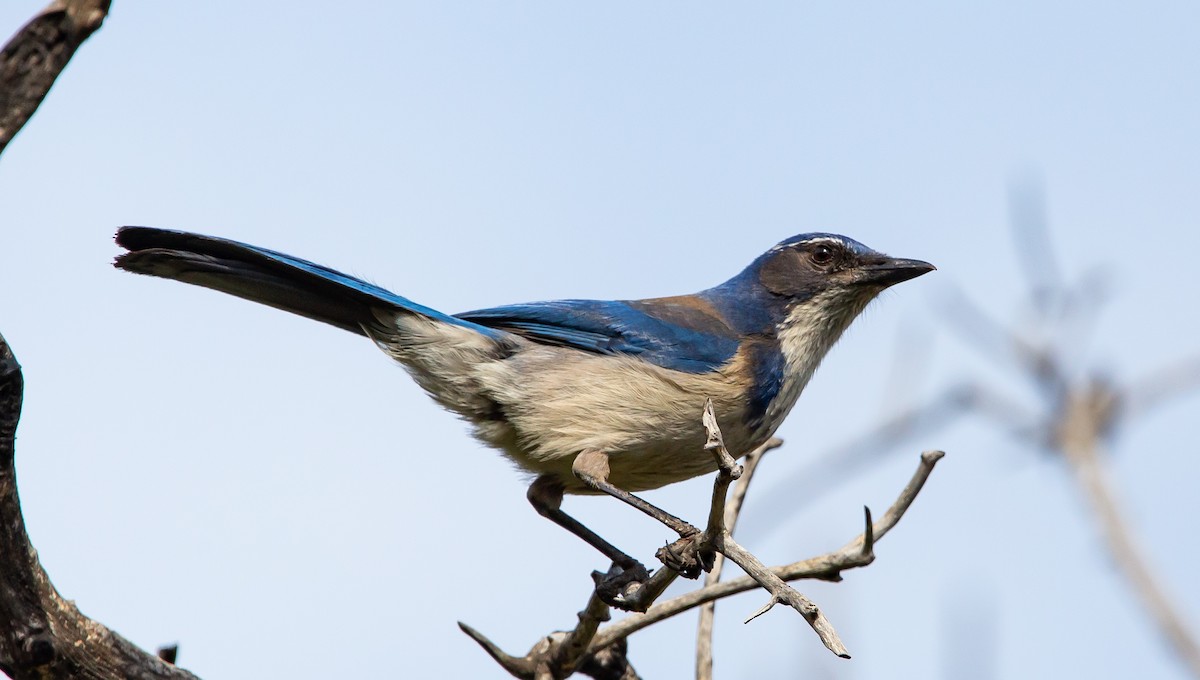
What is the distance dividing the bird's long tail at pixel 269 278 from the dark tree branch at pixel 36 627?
5.59ft

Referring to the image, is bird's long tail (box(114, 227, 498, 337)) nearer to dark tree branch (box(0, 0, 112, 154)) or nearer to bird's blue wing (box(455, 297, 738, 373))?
bird's blue wing (box(455, 297, 738, 373))

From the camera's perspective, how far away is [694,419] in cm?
→ 630

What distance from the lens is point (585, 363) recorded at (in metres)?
6.68

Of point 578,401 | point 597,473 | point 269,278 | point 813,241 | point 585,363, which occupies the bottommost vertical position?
point 597,473

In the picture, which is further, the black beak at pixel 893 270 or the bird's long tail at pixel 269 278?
the black beak at pixel 893 270

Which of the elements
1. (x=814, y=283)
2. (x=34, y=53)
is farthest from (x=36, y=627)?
(x=814, y=283)

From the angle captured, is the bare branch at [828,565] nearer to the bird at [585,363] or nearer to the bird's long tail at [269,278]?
the bird at [585,363]

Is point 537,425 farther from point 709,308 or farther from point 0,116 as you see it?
point 0,116

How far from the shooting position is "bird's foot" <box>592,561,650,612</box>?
17.2ft

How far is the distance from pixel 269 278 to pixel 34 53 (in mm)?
2715

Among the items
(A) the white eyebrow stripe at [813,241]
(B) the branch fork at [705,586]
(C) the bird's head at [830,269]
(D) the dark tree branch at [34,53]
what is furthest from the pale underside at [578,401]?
(D) the dark tree branch at [34,53]

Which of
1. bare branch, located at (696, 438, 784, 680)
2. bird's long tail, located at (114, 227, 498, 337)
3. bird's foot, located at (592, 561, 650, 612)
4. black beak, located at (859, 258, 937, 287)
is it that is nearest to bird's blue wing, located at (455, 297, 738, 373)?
bird's long tail, located at (114, 227, 498, 337)

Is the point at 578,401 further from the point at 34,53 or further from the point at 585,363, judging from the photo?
the point at 34,53

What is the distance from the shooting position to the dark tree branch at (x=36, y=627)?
404cm
